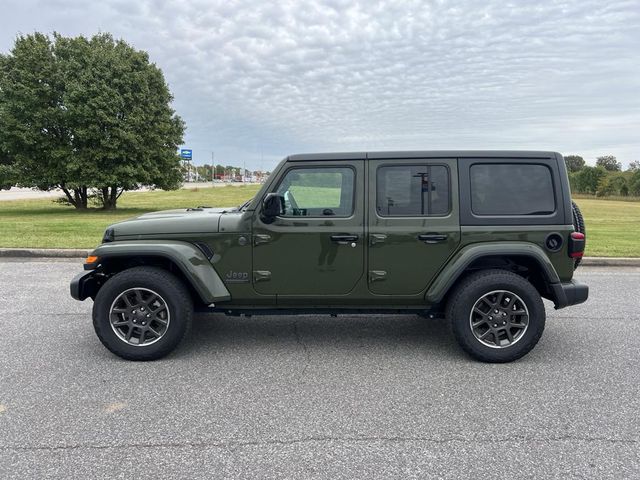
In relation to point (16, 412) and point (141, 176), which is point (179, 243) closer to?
point (16, 412)

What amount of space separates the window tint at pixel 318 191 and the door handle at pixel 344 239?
0.19 meters

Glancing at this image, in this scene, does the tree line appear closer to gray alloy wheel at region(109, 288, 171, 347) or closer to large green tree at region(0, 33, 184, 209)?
large green tree at region(0, 33, 184, 209)

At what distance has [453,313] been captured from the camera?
12.6 ft

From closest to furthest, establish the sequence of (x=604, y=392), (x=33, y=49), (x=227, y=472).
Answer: (x=227, y=472), (x=604, y=392), (x=33, y=49)

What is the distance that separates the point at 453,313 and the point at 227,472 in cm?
226

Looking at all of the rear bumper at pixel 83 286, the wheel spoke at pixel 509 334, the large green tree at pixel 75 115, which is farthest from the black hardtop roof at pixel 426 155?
the large green tree at pixel 75 115

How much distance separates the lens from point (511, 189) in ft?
12.8

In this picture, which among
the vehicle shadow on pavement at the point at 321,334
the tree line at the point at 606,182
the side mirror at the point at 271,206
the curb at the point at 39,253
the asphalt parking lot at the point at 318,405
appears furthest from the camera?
the tree line at the point at 606,182

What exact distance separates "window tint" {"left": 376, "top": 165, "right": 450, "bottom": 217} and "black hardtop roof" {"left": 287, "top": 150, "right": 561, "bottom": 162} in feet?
0.35

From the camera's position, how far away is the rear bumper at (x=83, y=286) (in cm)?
396

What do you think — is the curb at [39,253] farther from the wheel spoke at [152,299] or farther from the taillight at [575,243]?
the taillight at [575,243]

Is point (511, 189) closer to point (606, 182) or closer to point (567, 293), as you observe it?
point (567, 293)

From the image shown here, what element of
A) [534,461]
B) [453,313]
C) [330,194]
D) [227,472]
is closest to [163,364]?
[227,472]

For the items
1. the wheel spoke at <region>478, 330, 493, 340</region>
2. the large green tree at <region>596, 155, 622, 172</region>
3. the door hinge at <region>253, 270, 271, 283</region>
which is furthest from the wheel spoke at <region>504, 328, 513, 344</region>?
the large green tree at <region>596, 155, 622, 172</region>
